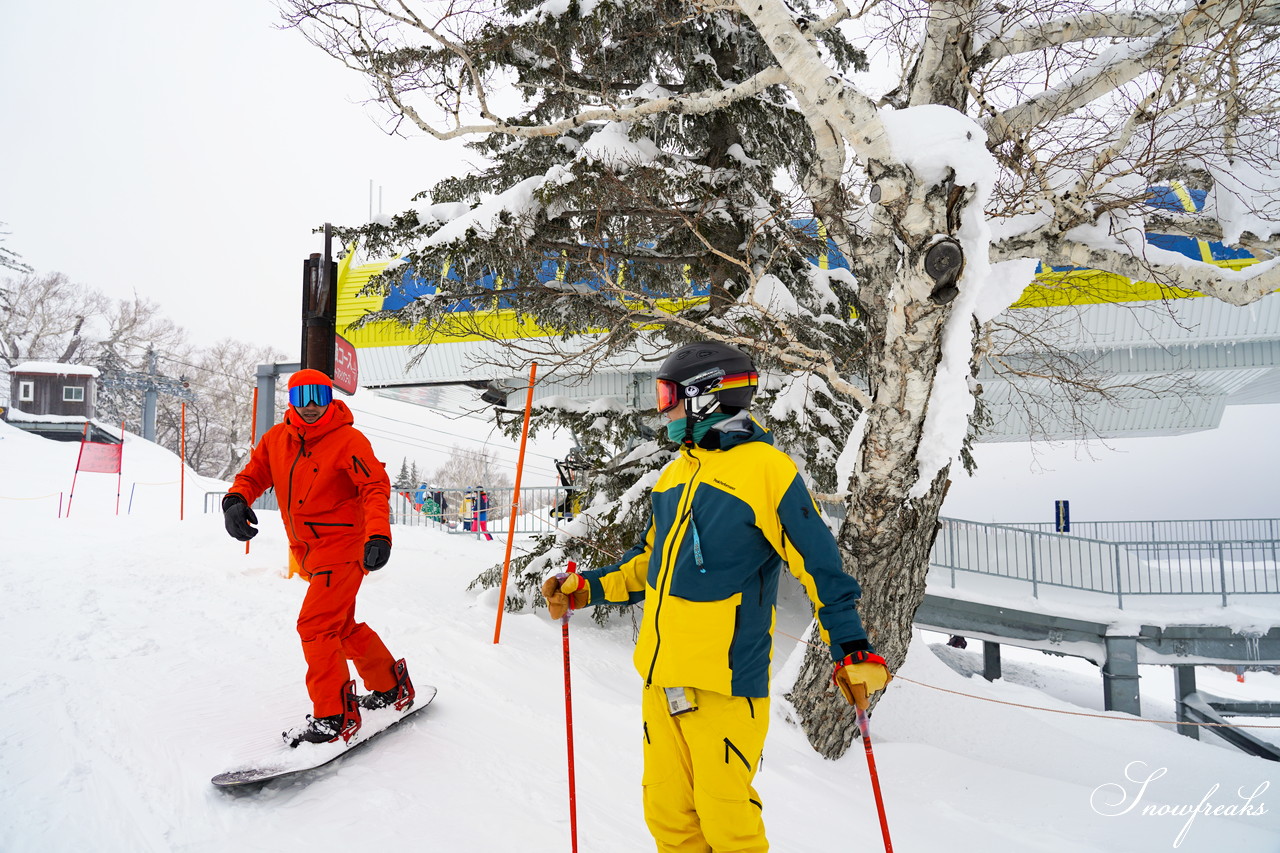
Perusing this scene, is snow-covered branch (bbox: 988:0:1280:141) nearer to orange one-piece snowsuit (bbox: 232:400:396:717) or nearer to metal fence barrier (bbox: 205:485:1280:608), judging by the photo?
orange one-piece snowsuit (bbox: 232:400:396:717)

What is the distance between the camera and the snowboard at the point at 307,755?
284 cm

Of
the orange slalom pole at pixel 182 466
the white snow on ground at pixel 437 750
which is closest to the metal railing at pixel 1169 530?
the white snow on ground at pixel 437 750

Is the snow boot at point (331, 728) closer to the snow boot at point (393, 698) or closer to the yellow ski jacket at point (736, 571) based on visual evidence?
the snow boot at point (393, 698)

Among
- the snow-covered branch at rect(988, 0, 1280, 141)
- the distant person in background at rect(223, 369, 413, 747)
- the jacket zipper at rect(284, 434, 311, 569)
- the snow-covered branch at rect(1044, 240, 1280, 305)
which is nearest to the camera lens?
the distant person in background at rect(223, 369, 413, 747)

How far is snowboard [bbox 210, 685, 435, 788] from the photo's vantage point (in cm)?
284

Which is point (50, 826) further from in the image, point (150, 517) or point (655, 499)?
point (150, 517)

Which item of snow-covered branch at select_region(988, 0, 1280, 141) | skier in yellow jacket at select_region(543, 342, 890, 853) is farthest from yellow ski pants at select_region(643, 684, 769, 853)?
snow-covered branch at select_region(988, 0, 1280, 141)


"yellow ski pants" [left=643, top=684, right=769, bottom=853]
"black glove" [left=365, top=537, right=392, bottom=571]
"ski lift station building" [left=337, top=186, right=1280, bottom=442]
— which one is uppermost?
"ski lift station building" [left=337, top=186, right=1280, bottom=442]

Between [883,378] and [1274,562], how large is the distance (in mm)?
11679

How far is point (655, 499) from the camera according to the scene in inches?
100

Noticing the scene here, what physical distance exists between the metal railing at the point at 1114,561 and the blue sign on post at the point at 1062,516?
220 cm

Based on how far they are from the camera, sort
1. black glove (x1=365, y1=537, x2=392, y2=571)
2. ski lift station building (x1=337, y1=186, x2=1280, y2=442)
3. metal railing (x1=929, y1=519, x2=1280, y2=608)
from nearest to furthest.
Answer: black glove (x1=365, y1=537, x2=392, y2=571) → metal railing (x1=929, y1=519, x2=1280, y2=608) → ski lift station building (x1=337, y1=186, x2=1280, y2=442)

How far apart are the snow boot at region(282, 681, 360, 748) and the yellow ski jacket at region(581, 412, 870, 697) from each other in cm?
184

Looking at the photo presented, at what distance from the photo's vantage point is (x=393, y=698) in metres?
3.75
